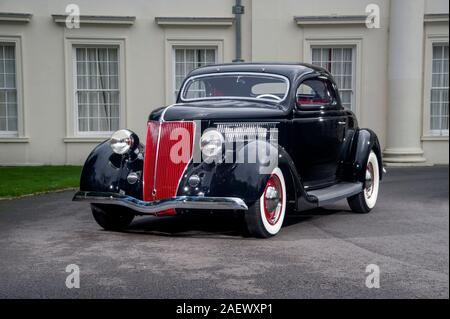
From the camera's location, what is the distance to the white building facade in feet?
47.3

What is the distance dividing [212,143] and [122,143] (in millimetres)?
1165

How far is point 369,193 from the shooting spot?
810cm

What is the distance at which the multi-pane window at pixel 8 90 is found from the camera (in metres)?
14.7

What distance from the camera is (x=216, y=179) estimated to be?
5891 mm

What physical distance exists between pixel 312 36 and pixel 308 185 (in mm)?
8310

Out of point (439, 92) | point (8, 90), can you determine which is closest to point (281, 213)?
point (439, 92)

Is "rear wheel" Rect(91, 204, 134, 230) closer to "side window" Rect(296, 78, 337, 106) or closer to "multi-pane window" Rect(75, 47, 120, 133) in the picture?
"side window" Rect(296, 78, 337, 106)

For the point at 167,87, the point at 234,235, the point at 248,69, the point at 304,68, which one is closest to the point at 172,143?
the point at 234,235

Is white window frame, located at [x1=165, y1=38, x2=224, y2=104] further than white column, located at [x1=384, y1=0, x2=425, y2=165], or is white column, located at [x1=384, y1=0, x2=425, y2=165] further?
white window frame, located at [x1=165, y1=38, x2=224, y2=104]

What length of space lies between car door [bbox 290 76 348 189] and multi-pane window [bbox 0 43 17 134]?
30.5 feet

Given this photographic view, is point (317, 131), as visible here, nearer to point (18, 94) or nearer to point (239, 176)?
point (239, 176)

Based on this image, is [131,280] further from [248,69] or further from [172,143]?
[248,69]

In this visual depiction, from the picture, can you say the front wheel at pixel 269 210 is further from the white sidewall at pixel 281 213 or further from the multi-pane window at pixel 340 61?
the multi-pane window at pixel 340 61

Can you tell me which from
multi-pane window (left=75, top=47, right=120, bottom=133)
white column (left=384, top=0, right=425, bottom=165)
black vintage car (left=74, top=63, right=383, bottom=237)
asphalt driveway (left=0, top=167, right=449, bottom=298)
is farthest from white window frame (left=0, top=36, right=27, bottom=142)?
white column (left=384, top=0, right=425, bottom=165)
